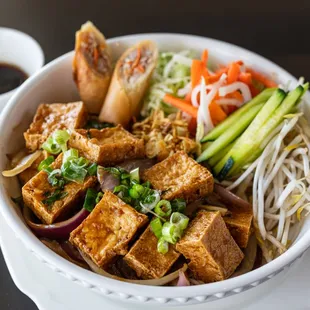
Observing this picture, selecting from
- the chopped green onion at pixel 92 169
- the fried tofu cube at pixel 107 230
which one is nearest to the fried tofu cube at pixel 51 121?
the chopped green onion at pixel 92 169

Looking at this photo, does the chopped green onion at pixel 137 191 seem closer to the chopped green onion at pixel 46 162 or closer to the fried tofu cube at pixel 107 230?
the fried tofu cube at pixel 107 230

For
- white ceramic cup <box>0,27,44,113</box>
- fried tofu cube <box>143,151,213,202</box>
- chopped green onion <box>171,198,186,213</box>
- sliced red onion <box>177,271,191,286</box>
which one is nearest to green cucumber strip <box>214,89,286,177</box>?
fried tofu cube <box>143,151,213,202</box>

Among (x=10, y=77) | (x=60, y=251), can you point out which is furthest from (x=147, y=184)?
(x=10, y=77)

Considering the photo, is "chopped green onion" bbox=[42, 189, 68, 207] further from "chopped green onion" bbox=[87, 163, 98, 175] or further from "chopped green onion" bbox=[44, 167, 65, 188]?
"chopped green onion" bbox=[87, 163, 98, 175]

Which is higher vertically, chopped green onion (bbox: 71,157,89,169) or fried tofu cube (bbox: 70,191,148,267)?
chopped green onion (bbox: 71,157,89,169)

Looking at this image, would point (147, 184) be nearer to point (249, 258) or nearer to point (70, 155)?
point (70, 155)

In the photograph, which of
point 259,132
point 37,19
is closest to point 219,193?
point 259,132
